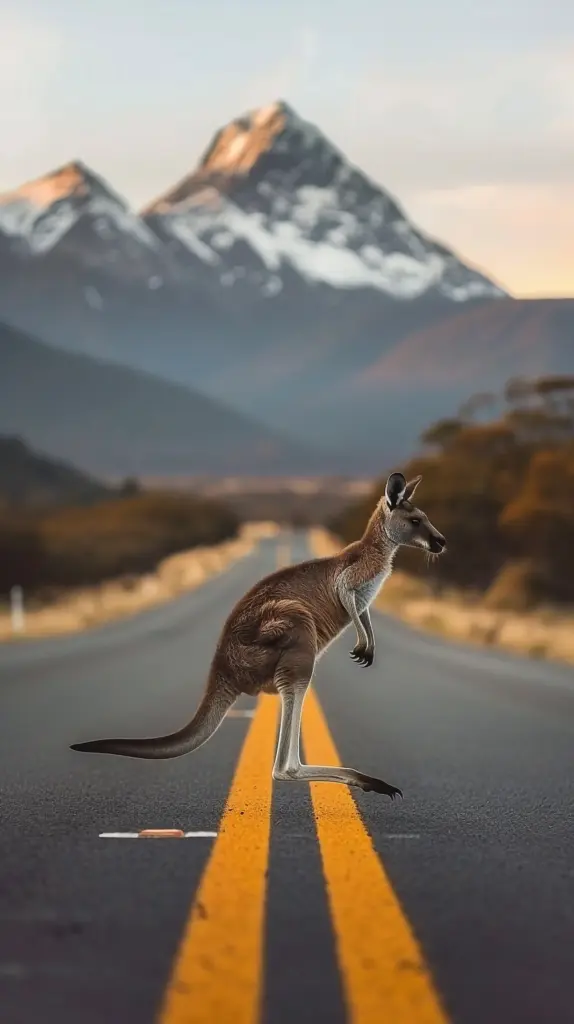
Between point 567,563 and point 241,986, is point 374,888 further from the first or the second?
point 567,563

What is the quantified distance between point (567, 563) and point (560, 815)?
3881cm

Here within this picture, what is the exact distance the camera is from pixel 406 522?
6488 mm

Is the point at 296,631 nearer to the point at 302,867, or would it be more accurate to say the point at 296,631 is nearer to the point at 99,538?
the point at 302,867

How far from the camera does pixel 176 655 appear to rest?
1000 inches

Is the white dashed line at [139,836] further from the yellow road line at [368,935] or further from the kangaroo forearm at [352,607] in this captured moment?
the kangaroo forearm at [352,607]

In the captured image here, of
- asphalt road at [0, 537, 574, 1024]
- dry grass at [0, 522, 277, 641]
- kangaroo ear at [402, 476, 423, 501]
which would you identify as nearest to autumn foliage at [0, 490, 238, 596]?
dry grass at [0, 522, 277, 641]

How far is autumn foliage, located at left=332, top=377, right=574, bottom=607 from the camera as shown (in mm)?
46188

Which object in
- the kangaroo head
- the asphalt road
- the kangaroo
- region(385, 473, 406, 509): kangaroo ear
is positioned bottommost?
the asphalt road

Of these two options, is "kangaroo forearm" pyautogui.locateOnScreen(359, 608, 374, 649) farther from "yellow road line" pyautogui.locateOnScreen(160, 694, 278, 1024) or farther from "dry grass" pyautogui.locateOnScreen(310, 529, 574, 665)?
"dry grass" pyautogui.locateOnScreen(310, 529, 574, 665)

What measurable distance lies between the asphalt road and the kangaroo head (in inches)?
49.7

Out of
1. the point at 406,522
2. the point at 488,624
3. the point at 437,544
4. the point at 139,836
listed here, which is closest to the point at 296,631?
the point at 406,522

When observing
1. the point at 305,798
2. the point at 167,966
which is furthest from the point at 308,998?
the point at 305,798

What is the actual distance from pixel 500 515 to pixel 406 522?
44235 mm

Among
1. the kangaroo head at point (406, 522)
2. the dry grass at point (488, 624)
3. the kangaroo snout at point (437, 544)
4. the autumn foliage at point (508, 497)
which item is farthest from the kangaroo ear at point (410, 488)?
the autumn foliage at point (508, 497)
